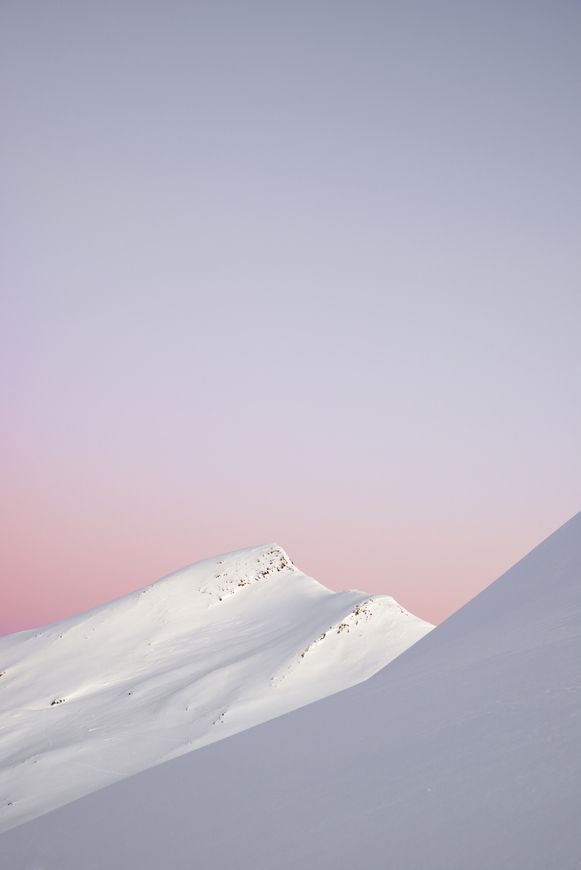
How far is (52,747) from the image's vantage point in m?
23.9

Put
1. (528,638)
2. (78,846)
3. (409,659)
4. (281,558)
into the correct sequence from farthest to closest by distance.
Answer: (281,558) → (409,659) → (78,846) → (528,638)

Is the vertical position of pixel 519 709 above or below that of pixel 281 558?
below

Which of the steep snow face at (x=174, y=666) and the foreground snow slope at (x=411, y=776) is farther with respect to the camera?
the steep snow face at (x=174, y=666)

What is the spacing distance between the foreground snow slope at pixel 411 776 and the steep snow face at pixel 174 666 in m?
7.84

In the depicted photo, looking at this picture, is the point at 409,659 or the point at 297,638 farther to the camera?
the point at 297,638

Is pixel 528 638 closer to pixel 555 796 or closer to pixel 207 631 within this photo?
pixel 555 796

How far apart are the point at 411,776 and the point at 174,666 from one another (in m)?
26.9

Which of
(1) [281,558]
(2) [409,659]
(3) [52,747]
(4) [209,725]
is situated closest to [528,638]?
(2) [409,659]

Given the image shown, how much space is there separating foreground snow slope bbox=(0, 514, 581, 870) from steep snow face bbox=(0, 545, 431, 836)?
309 inches

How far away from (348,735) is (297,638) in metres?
22.5

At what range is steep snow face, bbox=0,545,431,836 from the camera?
2116 centimetres

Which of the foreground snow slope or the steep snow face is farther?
the steep snow face

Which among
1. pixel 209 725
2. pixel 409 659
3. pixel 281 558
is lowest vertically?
pixel 209 725

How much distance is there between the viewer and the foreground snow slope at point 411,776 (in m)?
4.45
